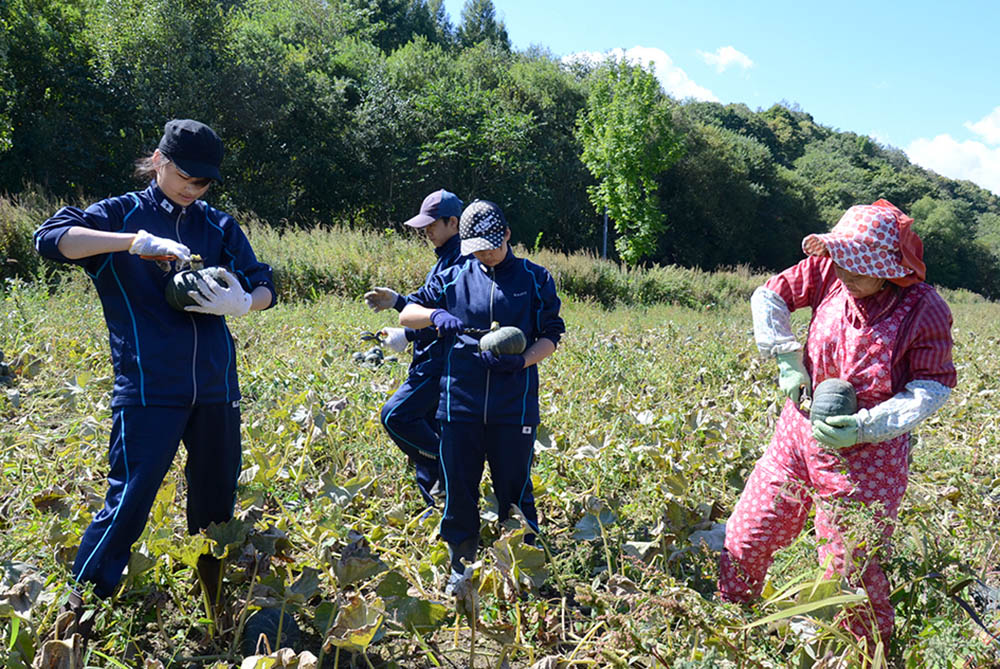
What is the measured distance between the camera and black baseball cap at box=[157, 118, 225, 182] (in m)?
2.00

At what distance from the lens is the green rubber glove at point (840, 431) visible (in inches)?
74.1

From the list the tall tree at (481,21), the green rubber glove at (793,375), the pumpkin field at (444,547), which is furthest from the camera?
the tall tree at (481,21)

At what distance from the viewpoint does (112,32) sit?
14844 millimetres

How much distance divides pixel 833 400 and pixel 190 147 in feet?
6.16

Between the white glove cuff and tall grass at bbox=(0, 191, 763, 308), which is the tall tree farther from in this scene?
the white glove cuff

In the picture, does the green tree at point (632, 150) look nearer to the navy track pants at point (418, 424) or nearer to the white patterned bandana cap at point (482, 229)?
the navy track pants at point (418, 424)

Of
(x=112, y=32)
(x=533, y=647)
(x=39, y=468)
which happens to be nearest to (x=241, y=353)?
(x=39, y=468)

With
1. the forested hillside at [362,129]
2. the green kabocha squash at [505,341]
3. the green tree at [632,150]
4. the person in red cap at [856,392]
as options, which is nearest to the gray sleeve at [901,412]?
the person in red cap at [856,392]

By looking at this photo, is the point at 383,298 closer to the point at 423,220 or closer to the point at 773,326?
the point at 423,220

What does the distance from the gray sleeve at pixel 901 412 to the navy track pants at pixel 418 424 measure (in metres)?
1.74

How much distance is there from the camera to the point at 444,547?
262cm

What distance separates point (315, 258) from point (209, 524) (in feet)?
25.4

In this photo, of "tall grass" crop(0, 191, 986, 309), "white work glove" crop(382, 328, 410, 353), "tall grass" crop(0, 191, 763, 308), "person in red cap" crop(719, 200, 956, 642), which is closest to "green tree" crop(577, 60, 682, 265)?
"tall grass" crop(0, 191, 986, 309)

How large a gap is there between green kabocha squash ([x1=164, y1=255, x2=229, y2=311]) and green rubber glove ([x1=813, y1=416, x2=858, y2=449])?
1691 mm
